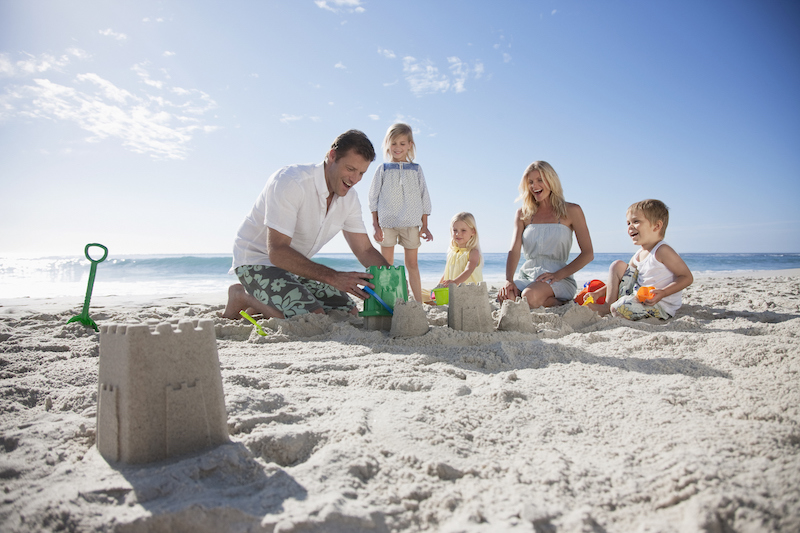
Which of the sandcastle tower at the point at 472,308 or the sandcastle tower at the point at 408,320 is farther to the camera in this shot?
the sandcastle tower at the point at 472,308

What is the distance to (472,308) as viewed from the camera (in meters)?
2.66

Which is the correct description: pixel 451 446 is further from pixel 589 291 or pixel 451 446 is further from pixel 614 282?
pixel 589 291

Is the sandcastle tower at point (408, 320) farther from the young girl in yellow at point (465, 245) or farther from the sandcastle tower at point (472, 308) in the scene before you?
the young girl in yellow at point (465, 245)

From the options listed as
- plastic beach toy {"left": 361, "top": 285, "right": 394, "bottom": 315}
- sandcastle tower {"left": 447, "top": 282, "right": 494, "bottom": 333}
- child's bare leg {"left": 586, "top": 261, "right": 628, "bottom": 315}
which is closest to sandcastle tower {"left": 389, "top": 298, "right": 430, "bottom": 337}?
plastic beach toy {"left": 361, "top": 285, "right": 394, "bottom": 315}

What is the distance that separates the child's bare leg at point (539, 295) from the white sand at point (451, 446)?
1.42 m

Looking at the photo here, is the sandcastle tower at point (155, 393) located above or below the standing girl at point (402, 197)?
below

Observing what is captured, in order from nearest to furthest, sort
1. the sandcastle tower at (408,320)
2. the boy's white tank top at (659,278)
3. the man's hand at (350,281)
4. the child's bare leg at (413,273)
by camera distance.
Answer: the sandcastle tower at (408,320) → the man's hand at (350,281) → the boy's white tank top at (659,278) → the child's bare leg at (413,273)

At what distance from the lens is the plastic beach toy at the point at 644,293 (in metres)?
3.01

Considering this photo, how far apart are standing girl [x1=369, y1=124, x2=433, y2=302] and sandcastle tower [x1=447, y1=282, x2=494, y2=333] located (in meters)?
1.57

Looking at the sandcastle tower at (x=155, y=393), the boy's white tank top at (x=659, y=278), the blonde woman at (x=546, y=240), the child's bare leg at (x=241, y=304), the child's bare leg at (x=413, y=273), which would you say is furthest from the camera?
the child's bare leg at (x=413, y=273)

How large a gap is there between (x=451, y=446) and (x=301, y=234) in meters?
2.46

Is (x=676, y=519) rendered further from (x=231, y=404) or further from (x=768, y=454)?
(x=231, y=404)

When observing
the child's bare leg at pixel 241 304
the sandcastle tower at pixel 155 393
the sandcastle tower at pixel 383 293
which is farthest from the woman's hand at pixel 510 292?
the sandcastle tower at pixel 155 393

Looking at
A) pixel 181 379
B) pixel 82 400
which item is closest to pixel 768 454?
pixel 181 379
